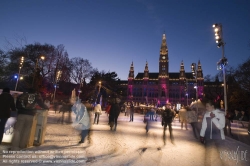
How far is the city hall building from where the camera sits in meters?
89.1

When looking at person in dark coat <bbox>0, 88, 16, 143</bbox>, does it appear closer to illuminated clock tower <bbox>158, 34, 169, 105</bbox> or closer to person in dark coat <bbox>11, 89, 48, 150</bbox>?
person in dark coat <bbox>11, 89, 48, 150</bbox>

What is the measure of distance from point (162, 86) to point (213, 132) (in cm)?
9202

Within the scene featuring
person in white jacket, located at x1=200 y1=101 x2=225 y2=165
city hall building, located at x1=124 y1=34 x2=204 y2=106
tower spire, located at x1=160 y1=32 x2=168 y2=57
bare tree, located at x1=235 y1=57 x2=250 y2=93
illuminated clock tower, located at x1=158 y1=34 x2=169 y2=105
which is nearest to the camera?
person in white jacket, located at x1=200 y1=101 x2=225 y2=165

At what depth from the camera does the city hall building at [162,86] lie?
89.1m

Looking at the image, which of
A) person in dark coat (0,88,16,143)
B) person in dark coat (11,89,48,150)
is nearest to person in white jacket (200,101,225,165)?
person in dark coat (11,89,48,150)

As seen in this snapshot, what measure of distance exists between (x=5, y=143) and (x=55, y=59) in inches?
1218

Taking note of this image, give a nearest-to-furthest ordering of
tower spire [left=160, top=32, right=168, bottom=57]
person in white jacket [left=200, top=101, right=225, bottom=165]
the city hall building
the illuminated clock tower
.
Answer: person in white jacket [left=200, top=101, right=225, bottom=165]
the city hall building
the illuminated clock tower
tower spire [left=160, top=32, right=168, bottom=57]

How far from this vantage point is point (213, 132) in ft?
11.5


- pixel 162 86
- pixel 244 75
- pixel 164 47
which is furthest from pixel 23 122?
pixel 164 47

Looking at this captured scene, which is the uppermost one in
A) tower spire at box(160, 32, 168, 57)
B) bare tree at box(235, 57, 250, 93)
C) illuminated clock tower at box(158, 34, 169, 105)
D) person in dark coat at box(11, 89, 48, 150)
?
tower spire at box(160, 32, 168, 57)

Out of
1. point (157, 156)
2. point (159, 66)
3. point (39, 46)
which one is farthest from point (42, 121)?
point (159, 66)

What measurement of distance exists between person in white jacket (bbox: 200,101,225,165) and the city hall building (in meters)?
87.0

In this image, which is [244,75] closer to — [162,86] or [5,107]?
[5,107]

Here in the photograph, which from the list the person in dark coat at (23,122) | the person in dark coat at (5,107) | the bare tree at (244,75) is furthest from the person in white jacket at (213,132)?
the bare tree at (244,75)
